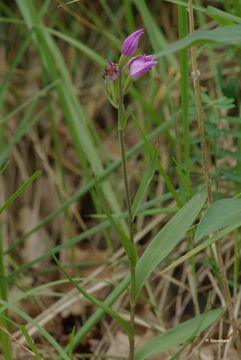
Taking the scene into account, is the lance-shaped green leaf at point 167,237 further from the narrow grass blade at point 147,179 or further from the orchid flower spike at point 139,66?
the orchid flower spike at point 139,66

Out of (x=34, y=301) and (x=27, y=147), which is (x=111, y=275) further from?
(x=27, y=147)

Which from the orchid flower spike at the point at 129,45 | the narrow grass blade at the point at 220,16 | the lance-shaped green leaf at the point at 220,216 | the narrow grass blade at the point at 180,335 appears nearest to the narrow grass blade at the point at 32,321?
the narrow grass blade at the point at 180,335

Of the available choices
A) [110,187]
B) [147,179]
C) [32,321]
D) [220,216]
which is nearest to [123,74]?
[147,179]

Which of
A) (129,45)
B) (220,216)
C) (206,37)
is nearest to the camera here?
(206,37)

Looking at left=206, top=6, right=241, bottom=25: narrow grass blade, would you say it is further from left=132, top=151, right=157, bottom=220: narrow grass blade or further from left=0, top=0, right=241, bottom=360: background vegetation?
left=132, top=151, right=157, bottom=220: narrow grass blade

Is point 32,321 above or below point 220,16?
below

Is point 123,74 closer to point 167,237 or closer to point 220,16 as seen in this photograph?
point 220,16

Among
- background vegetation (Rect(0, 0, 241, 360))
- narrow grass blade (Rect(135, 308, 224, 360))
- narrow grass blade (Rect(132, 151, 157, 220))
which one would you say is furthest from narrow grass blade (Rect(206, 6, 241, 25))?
narrow grass blade (Rect(135, 308, 224, 360))

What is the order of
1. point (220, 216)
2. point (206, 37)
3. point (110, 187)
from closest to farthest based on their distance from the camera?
point (206, 37) < point (220, 216) < point (110, 187)
